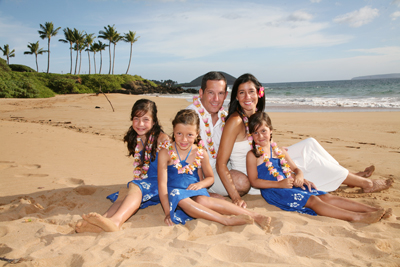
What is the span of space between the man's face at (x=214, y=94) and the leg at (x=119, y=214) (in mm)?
1575

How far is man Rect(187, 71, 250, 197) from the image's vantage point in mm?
4000

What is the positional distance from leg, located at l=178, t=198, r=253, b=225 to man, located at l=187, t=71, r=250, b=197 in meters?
0.81

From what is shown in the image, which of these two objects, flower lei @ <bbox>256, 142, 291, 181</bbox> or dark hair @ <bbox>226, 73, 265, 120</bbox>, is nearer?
flower lei @ <bbox>256, 142, 291, 181</bbox>

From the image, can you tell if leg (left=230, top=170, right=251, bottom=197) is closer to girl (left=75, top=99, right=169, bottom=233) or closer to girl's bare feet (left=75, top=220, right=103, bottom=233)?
girl (left=75, top=99, right=169, bottom=233)

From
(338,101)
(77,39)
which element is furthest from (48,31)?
(338,101)

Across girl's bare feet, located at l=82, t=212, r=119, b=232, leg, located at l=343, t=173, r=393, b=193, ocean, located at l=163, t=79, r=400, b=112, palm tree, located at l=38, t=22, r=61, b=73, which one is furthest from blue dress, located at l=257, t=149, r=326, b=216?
palm tree, located at l=38, t=22, r=61, b=73

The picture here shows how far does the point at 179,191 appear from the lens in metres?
3.25

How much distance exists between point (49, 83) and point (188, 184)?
34153mm

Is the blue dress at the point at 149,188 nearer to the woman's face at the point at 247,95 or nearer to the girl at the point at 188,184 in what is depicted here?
the girl at the point at 188,184

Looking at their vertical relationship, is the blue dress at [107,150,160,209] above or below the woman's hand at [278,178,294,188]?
below

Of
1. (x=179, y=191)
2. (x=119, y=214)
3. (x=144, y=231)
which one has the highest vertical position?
(x=179, y=191)

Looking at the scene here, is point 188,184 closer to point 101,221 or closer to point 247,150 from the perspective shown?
point 247,150

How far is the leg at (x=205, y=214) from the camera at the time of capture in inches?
119

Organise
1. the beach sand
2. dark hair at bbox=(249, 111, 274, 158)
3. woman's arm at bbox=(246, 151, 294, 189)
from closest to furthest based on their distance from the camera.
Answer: the beach sand → woman's arm at bbox=(246, 151, 294, 189) → dark hair at bbox=(249, 111, 274, 158)
